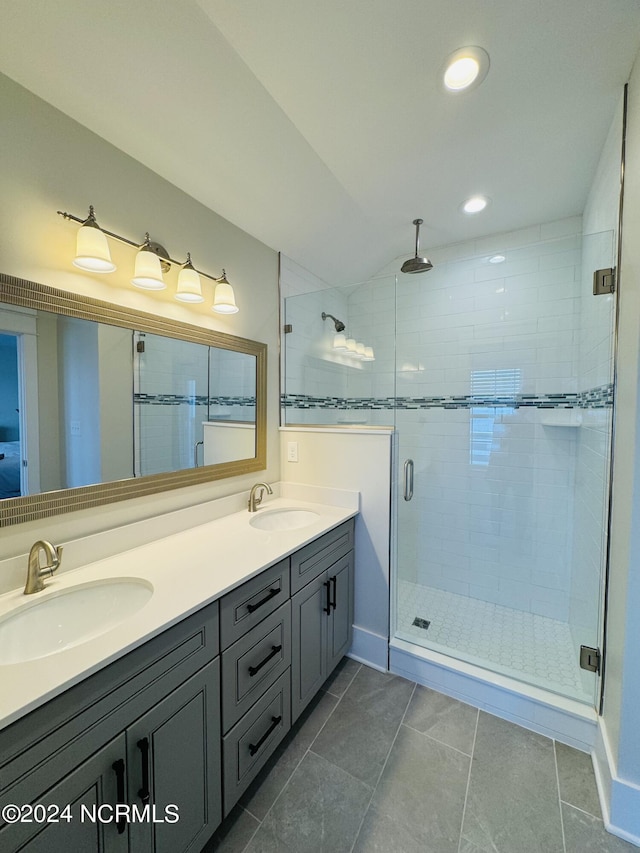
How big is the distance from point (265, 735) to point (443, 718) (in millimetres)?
886

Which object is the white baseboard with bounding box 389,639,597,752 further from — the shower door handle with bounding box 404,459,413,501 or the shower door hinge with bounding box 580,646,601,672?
the shower door handle with bounding box 404,459,413,501

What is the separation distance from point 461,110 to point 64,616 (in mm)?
2310

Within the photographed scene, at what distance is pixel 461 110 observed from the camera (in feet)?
4.33

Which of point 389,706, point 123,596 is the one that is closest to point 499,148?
point 123,596

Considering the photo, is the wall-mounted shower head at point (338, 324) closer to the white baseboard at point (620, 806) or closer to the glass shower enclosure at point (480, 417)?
the glass shower enclosure at point (480, 417)

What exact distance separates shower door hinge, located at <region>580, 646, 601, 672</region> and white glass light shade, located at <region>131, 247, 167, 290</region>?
2430 millimetres

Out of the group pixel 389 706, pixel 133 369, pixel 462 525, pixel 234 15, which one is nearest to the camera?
pixel 234 15

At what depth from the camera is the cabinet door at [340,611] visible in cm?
169

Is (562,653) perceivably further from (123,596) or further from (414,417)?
(123,596)

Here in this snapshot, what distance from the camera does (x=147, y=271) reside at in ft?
4.39

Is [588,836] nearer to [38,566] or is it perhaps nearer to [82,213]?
[38,566]

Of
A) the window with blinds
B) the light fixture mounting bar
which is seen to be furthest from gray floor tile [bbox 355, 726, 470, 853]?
the light fixture mounting bar

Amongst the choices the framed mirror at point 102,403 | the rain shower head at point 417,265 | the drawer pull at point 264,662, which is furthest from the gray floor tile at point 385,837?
the rain shower head at point 417,265

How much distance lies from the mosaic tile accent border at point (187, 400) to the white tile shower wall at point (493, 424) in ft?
3.81
